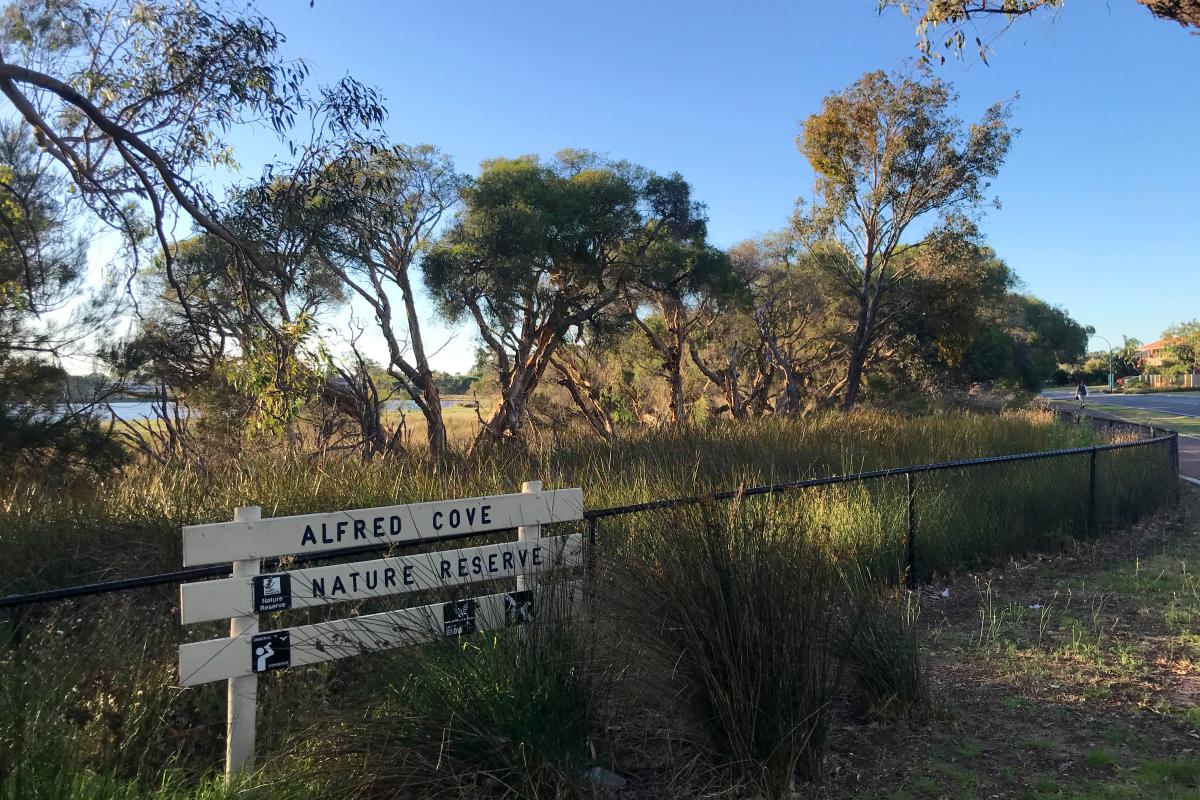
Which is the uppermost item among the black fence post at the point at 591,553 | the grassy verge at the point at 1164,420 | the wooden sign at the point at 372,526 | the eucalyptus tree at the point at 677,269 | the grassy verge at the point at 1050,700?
the eucalyptus tree at the point at 677,269

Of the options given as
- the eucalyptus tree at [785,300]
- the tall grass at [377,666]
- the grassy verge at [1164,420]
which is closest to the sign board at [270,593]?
the tall grass at [377,666]

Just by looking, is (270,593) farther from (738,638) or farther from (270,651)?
(738,638)

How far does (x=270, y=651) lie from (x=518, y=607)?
3.72 ft

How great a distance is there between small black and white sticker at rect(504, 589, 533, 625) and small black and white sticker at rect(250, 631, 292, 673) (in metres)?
1.00

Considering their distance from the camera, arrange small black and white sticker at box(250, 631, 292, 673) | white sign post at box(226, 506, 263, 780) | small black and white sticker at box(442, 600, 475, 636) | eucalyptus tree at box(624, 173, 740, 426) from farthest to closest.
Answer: eucalyptus tree at box(624, 173, 740, 426), small black and white sticker at box(442, 600, 475, 636), small black and white sticker at box(250, 631, 292, 673), white sign post at box(226, 506, 263, 780)

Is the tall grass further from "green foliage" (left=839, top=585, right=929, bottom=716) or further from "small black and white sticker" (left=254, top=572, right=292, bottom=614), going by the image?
"small black and white sticker" (left=254, top=572, right=292, bottom=614)

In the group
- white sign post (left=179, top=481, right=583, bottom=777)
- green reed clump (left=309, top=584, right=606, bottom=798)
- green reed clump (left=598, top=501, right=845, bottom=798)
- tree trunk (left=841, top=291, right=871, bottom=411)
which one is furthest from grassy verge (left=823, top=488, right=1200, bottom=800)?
tree trunk (left=841, top=291, right=871, bottom=411)

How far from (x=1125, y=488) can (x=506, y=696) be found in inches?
413

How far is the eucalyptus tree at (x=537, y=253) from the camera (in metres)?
21.9

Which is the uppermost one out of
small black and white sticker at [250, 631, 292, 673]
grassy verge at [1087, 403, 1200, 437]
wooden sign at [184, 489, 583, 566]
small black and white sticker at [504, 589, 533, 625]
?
wooden sign at [184, 489, 583, 566]

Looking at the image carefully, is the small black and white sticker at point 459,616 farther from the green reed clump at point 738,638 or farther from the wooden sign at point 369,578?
the green reed clump at point 738,638

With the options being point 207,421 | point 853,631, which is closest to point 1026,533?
point 853,631

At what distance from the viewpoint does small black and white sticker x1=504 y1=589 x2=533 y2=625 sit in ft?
12.7

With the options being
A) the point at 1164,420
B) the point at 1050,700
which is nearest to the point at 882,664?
the point at 1050,700
